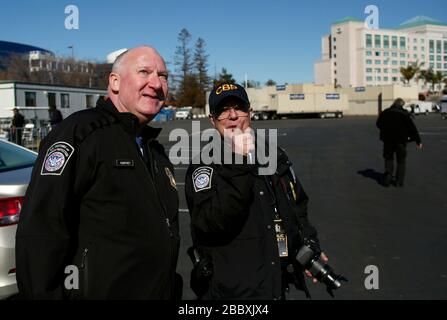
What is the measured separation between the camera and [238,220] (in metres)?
2.45

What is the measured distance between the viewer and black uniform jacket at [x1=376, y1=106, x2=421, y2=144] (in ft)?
34.1

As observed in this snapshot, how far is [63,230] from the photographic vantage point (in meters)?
1.78

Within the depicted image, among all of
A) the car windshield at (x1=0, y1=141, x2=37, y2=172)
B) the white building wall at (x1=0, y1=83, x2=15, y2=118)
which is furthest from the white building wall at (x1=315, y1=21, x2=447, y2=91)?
the car windshield at (x1=0, y1=141, x2=37, y2=172)

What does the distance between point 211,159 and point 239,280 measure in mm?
682

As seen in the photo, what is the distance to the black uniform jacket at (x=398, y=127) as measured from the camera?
1039 centimetres

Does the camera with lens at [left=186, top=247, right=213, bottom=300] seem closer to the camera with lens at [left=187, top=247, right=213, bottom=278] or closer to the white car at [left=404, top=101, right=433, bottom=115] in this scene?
the camera with lens at [left=187, top=247, right=213, bottom=278]

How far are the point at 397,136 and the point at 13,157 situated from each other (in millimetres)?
8182

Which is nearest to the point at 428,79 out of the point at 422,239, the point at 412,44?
the point at 412,44

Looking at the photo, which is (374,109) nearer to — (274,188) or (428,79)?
(428,79)

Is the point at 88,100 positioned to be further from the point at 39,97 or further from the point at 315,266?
the point at 315,266

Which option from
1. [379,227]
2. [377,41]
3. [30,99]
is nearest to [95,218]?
[379,227]

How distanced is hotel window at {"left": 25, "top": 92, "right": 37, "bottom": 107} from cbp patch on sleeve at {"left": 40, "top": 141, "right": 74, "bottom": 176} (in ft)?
125

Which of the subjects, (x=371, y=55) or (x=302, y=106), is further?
(x=371, y=55)

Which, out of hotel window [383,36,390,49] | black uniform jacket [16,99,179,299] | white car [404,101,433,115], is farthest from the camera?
→ hotel window [383,36,390,49]
